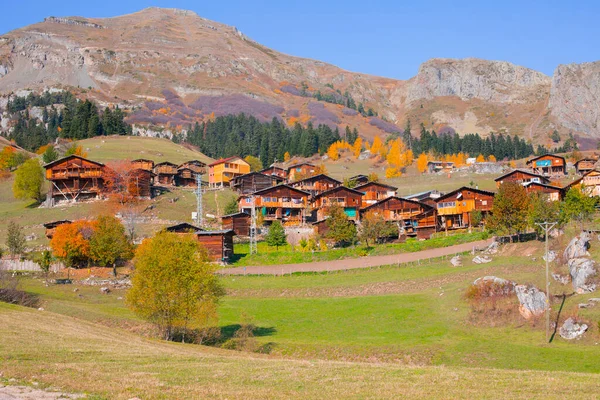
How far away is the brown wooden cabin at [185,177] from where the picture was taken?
12125 centimetres

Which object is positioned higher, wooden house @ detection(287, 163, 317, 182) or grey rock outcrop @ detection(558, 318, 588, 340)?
wooden house @ detection(287, 163, 317, 182)

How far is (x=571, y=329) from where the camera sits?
37969 millimetres

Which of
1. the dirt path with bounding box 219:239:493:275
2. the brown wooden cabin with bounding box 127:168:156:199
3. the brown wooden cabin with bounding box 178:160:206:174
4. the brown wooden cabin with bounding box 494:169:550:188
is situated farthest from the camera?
the brown wooden cabin with bounding box 178:160:206:174

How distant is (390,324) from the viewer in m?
45.2

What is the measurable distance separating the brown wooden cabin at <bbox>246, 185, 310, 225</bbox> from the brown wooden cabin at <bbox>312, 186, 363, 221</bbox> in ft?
7.42

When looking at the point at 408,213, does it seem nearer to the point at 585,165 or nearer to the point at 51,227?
the point at 51,227

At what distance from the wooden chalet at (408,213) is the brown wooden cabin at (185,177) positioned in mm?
42536

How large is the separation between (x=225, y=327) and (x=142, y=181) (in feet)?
191

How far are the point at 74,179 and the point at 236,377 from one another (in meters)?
87.5

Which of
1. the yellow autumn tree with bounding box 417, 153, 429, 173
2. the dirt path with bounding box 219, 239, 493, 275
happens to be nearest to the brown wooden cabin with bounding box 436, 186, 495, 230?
the dirt path with bounding box 219, 239, 493, 275

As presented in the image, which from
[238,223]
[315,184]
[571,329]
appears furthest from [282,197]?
[571,329]

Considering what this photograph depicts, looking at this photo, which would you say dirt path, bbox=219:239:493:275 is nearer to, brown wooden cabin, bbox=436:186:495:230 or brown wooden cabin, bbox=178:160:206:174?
brown wooden cabin, bbox=436:186:495:230

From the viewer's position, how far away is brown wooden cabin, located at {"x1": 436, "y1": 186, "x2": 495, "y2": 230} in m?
87.2

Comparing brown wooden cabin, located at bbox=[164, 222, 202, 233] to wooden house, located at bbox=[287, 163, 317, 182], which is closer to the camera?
brown wooden cabin, located at bbox=[164, 222, 202, 233]
